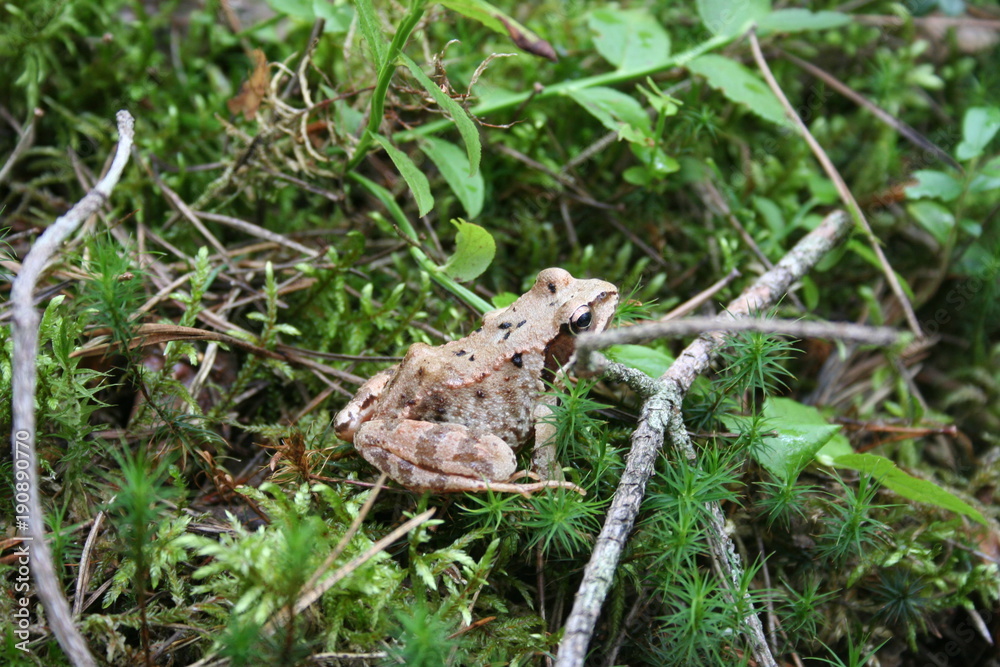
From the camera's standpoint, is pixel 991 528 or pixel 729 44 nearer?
pixel 991 528

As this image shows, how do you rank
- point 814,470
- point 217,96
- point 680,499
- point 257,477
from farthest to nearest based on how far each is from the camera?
1. point 217,96
2. point 814,470
3. point 257,477
4. point 680,499

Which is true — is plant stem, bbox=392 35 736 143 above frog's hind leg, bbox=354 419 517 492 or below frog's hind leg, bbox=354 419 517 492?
above

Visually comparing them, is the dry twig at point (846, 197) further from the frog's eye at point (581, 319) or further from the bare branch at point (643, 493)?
the frog's eye at point (581, 319)

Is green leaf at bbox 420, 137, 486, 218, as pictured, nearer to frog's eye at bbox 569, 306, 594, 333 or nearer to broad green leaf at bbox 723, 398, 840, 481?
frog's eye at bbox 569, 306, 594, 333

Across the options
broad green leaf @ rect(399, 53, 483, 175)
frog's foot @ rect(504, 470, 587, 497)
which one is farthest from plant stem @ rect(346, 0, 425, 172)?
frog's foot @ rect(504, 470, 587, 497)

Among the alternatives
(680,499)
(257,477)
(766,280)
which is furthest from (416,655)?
(766,280)

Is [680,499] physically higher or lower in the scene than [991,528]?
higher

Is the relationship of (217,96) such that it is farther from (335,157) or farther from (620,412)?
(620,412)

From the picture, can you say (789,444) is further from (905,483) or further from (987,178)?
(987,178)
